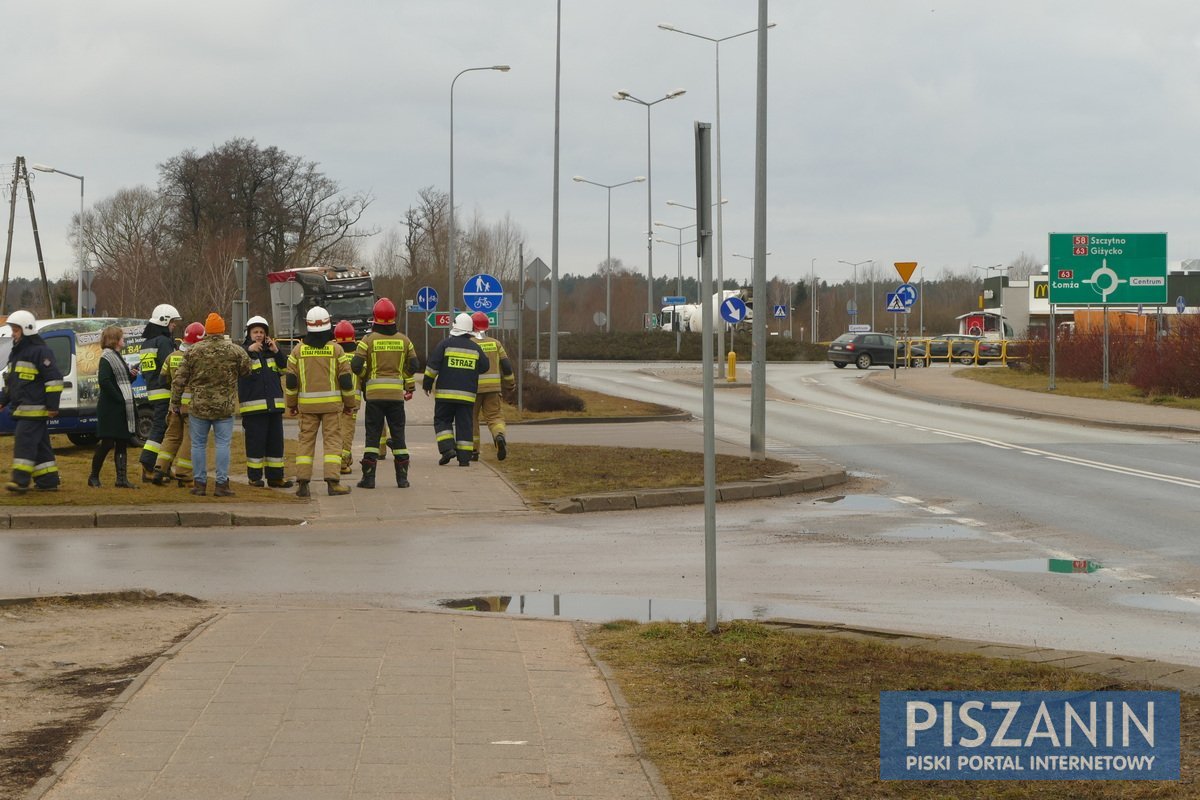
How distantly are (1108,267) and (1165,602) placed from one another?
32727 millimetres

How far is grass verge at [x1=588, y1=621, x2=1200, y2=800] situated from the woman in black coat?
28.3 ft

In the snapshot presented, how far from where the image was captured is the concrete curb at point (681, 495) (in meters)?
15.1

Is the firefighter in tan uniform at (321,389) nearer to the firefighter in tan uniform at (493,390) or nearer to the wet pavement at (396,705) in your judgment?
the firefighter in tan uniform at (493,390)

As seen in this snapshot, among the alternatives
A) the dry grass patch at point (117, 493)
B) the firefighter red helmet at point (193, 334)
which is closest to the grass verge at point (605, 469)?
the dry grass patch at point (117, 493)

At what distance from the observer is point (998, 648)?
24.3 feet

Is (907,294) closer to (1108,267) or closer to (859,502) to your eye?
(1108,267)

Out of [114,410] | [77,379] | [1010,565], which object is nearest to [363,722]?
[1010,565]

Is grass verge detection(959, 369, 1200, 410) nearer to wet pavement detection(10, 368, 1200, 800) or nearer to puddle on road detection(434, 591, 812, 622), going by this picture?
puddle on road detection(434, 591, 812, 622)

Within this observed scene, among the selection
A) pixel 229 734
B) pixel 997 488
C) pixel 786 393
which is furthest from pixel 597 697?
pixel 786 393

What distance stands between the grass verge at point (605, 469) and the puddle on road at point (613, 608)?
5.58m

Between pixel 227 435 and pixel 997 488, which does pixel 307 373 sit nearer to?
pixel 227 435

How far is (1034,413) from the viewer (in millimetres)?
32156

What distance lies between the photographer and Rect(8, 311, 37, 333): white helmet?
14766 millimetres

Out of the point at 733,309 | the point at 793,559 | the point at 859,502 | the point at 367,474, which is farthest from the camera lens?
the point at 733,309
